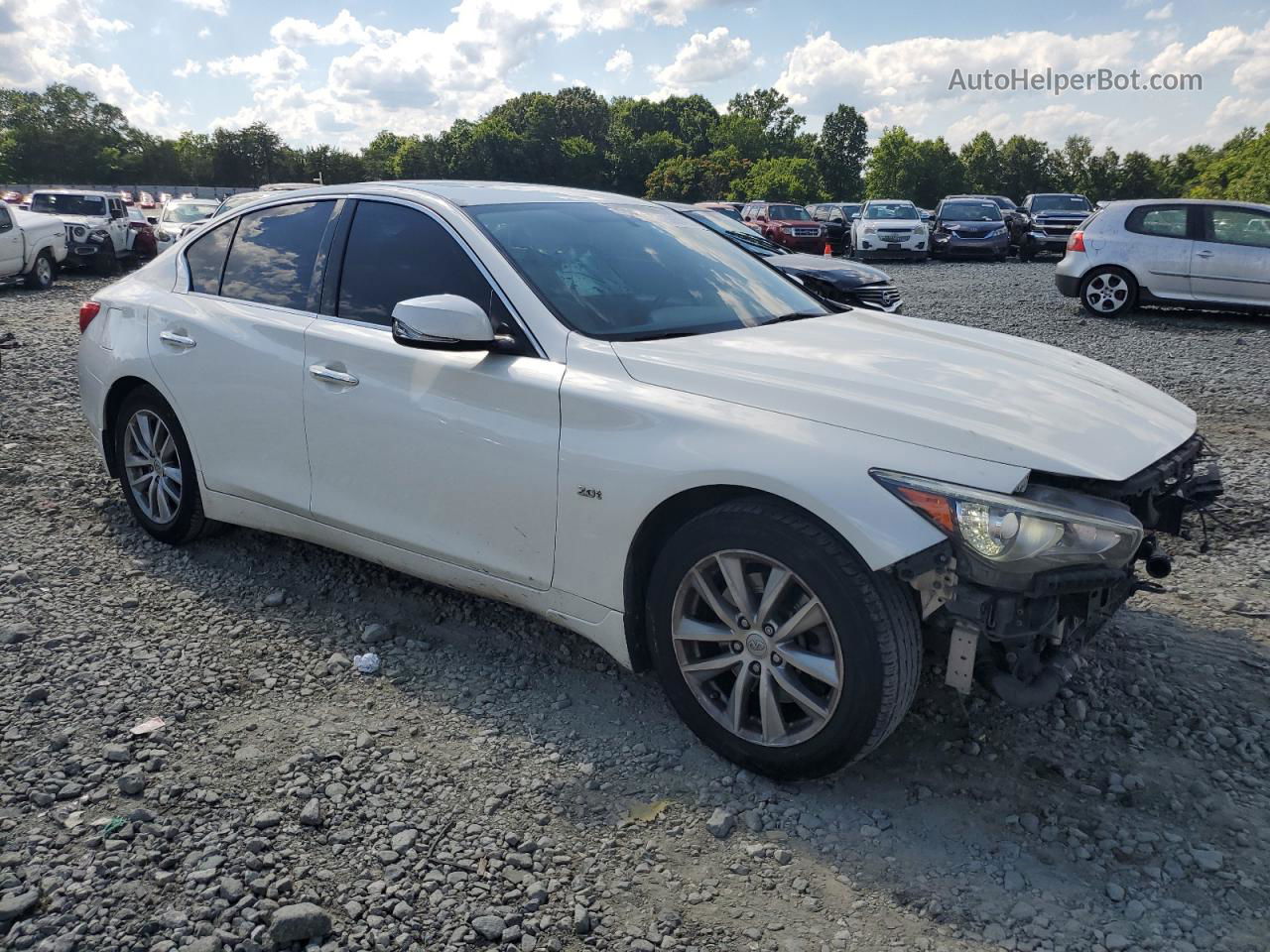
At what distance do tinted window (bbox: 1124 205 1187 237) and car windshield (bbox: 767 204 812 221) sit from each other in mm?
15235

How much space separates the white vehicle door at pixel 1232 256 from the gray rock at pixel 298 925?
13204mm

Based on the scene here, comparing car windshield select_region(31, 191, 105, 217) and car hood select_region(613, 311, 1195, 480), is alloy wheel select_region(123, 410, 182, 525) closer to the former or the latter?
car hood select_region(613, 311, 1195, 480)

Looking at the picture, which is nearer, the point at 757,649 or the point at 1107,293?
the point at 757,649

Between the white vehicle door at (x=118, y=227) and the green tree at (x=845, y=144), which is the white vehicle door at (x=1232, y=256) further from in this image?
the green tree at (x=845, y=144)

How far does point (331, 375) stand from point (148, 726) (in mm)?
1351

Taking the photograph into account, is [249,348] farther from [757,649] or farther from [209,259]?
[757,649]

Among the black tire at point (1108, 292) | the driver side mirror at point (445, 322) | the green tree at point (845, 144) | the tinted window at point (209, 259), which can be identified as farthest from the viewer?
the green tree at point (845, 144)

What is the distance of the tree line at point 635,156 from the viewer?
275 feet

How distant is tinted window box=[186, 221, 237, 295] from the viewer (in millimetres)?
4473

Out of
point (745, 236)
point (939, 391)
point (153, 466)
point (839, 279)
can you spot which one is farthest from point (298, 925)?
point (745, 236)

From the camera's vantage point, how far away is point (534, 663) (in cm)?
373

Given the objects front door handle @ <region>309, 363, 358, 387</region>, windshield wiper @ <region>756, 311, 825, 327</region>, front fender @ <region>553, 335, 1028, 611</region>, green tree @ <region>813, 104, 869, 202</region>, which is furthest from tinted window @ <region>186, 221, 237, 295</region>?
green tree @ <region>813, 104, 869, 202</region>

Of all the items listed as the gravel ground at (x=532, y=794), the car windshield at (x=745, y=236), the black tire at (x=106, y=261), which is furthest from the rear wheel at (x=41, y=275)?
the gravel ground at (x=532, y=794)

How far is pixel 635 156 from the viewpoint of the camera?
120m
